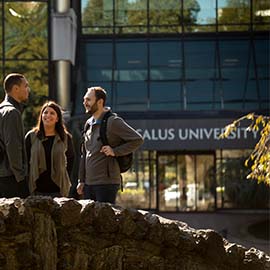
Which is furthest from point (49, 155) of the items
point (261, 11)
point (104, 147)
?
point (261, 11)

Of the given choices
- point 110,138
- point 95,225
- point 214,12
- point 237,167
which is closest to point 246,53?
point 214,12

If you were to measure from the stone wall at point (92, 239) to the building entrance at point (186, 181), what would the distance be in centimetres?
1797

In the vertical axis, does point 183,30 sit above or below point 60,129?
above

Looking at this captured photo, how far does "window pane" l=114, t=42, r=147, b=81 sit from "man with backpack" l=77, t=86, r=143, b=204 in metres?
17.0

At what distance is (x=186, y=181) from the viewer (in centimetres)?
2356

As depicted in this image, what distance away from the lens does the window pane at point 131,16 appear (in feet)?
80.0

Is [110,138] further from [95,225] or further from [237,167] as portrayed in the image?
[237,167]

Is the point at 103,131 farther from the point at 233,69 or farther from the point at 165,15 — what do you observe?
the point at 165,15

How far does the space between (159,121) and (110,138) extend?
15.1 m

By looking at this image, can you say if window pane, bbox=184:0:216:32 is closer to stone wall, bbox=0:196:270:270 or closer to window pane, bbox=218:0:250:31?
window pane, bbox=218:0:250:31

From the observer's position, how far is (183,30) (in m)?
24.3

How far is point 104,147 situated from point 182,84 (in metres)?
17.1

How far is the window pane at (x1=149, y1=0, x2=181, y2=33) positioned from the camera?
24.4 m

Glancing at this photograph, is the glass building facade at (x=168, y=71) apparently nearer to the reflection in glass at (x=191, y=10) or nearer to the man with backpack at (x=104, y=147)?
the reflection in glass at (x=191, y=10)
